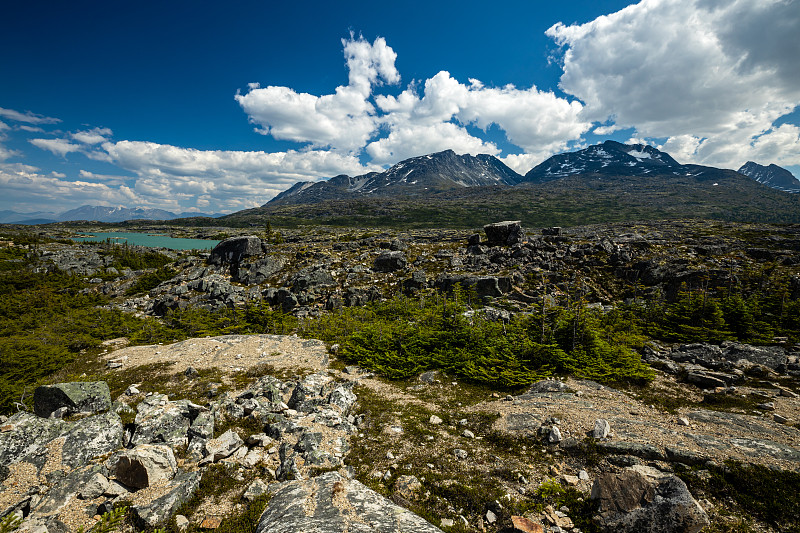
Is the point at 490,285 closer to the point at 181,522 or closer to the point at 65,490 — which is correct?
the point at 181,522

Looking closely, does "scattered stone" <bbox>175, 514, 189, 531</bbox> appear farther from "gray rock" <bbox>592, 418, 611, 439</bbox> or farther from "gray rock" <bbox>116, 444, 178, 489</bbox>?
"gray rock" <bbox>592, 418, 611, 439</bbox>

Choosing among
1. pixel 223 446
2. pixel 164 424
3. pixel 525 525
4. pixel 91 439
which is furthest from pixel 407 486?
pixel 91 439

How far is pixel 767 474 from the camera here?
8.32 metres

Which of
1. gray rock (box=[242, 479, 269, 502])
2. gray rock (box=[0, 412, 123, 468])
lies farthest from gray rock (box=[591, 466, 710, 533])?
gray rock (box=[0, 412, 123, 468])

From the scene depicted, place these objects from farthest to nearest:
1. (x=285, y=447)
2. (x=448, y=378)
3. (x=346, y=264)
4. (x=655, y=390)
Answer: (x=346, y=264)
(x=448, y=378)
(x=655, y=390)
(x=285, y=447)

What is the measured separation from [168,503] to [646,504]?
45.1 ft

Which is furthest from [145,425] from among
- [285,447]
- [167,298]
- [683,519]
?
[167,298]

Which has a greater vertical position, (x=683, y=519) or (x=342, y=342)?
(x=683, y=519)

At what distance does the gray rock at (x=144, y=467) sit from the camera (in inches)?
370

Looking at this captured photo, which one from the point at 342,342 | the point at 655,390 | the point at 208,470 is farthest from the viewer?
the point at 342,342

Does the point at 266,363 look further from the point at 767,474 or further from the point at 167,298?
the point at 167,298

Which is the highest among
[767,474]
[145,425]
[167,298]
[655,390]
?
[767,474]

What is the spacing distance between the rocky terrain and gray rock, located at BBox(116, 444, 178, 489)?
0.16 ft

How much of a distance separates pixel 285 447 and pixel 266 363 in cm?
→ 1154
